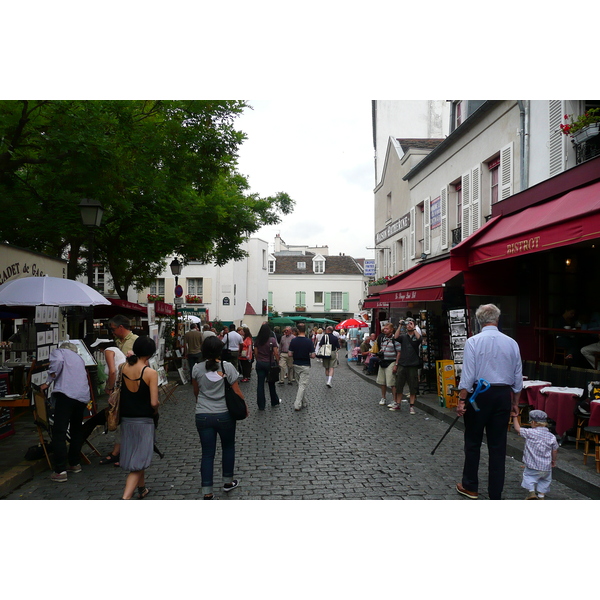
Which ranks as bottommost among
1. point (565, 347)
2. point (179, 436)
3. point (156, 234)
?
point (179, 436)

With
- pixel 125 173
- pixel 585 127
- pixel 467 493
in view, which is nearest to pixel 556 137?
pixel 585 127

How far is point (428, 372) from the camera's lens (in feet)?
44.6

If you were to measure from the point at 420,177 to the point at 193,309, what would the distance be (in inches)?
972

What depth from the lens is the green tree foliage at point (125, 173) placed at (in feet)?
28.3

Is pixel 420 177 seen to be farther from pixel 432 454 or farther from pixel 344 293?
pixel 344 293

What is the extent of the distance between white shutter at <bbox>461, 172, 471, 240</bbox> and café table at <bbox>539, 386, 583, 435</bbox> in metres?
7.74

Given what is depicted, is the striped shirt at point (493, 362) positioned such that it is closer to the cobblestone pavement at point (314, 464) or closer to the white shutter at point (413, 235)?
the cobblestone pavement at point (314, 464)

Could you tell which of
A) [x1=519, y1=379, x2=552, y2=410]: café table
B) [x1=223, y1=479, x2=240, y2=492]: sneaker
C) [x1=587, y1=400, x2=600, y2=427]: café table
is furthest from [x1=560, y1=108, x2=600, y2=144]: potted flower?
[x1=223, y1=479, x2=240, y2=492]: sneaker

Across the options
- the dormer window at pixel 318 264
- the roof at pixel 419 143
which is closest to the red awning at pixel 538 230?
the roof at pixel 419 143

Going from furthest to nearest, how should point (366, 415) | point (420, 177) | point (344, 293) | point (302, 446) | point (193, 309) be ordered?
point (344, 293) < point (193, 309) < point (420, 177) < point (366, 415) < point (302, 446)

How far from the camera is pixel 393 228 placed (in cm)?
2339

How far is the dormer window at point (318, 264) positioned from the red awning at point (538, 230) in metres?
49.3

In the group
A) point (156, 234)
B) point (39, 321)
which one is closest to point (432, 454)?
point (39, 321)

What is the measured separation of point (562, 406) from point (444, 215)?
10249 millimetres
